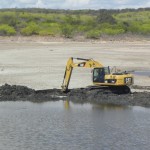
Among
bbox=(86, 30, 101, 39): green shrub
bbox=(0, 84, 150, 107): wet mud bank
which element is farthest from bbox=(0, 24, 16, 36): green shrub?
bbox=(0, 84, 150, 107): wet mud bank

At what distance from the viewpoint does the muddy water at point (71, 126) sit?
67.8ft

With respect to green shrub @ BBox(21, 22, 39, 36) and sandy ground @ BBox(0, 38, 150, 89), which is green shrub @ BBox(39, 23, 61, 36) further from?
sandy ground @ BBox(0, 38, 150, 89)

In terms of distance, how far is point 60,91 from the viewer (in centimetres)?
3234

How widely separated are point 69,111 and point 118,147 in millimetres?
7781

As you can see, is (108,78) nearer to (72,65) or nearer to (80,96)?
(80,96)

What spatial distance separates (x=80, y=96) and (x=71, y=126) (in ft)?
23.5

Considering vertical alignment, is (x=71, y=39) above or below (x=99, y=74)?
above

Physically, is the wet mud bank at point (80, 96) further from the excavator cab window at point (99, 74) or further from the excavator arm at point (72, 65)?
the excavator cab window at point (99, 74)

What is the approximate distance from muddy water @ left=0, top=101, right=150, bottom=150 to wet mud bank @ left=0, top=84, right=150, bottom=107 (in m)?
0.97

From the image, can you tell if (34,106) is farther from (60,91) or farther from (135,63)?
(135,63)

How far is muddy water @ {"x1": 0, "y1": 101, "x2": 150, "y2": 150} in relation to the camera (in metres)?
20.7

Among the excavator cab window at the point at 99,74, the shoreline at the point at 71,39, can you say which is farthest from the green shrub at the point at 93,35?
the excavator cab window at the point at 99,74

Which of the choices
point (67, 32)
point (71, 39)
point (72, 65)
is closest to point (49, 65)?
point (72, 65)

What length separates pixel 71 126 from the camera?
944 inches
